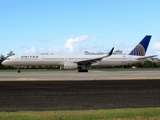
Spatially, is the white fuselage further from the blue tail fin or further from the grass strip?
the grass strip

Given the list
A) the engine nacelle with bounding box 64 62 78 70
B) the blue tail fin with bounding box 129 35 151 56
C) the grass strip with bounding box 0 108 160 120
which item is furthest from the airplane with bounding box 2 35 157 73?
the grass strip with bounding box 0 108 160 120

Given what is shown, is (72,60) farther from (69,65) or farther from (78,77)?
(78,77)

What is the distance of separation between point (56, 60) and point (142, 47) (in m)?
16.5

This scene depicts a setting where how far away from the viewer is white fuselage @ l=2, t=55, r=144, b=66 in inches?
1700

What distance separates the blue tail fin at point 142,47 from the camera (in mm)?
50656

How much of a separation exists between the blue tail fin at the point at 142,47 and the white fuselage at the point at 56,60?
2090 mm

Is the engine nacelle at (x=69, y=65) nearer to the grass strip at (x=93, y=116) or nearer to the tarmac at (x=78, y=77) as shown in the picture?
the tarmac at (x=78, y=77)

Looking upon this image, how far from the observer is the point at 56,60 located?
4469cm

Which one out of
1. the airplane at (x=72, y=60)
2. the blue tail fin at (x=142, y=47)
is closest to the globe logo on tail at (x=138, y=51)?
the blue tail fin at (x=142, y=47)

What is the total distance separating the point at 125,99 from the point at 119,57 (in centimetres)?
3813

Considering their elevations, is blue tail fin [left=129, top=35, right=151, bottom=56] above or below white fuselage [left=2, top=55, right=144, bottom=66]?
above

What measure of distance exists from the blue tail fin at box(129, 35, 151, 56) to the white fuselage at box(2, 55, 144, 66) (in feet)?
6.86

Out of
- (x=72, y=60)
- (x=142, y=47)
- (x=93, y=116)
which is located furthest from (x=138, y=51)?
(x=93, y=116)

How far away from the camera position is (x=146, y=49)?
51.5 meters
